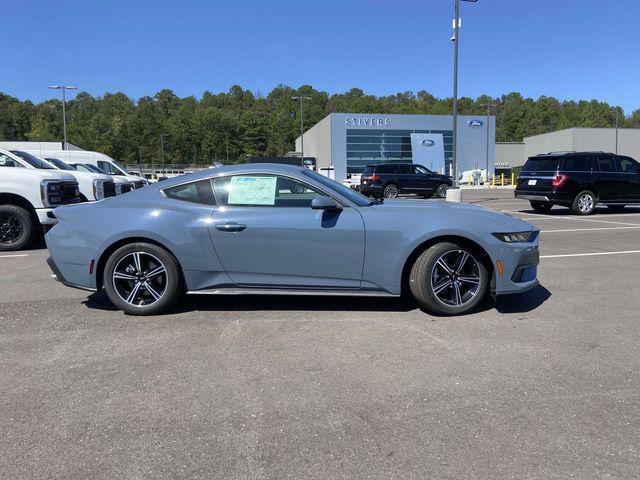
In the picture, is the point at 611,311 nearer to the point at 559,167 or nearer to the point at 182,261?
the point at 182,261

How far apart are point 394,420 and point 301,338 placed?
144 centimetres

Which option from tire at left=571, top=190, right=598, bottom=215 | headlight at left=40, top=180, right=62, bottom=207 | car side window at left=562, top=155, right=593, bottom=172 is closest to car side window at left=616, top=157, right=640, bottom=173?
car side window at left=562, top=155, right=593, bottom=172

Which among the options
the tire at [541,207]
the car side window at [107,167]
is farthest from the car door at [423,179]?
the car side window at [107,167]

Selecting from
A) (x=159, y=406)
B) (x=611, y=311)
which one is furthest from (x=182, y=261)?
(x=611, y=311)

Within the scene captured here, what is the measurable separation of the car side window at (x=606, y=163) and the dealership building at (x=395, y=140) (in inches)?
1748

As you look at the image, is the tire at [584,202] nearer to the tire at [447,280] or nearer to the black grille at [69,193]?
the tire at [447,280]

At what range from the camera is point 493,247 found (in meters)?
4.46

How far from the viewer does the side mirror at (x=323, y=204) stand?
173 inches

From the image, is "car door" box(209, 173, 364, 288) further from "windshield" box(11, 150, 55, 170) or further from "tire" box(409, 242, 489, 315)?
"windshield" box(11, 150, 55, 170)

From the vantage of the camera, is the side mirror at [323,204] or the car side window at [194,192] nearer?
the side mirror at [323,204]

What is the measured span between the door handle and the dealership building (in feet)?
177

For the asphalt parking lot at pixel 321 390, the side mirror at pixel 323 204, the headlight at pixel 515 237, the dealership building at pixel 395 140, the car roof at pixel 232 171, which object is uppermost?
the dealership building at pixel 395 140

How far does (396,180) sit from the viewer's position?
73.6ft

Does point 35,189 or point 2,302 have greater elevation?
point 35,189
